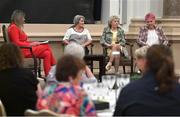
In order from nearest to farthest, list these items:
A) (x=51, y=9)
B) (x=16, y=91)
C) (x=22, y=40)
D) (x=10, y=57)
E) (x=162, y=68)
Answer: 1. (x=162, y=68)
2. (x=16, y=91)
3. (x=10, y=57)
4. (x=22, y=40)
5. (x=51, y=9)

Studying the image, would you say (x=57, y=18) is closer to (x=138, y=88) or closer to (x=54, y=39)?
(x=54, y=39)

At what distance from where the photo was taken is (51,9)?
10102 mm

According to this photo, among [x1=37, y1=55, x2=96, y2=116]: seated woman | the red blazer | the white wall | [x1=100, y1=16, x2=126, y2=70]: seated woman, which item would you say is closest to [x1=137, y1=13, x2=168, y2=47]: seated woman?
[x1=100, y1=16, x2=126, y2=70]: seated woman

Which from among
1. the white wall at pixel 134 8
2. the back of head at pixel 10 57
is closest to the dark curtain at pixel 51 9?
the white wall at pixel 134 8

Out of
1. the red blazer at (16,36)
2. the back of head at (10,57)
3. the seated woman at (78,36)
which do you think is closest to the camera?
the back of head at (10,57)

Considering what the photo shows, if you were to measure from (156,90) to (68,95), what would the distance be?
0.52 meters

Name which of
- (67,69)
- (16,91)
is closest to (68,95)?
(67,69)

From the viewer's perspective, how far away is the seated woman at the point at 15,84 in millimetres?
3945

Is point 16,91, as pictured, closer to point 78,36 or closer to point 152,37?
point 78,36

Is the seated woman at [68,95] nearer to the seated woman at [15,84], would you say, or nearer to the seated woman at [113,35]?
the seated woman at [15,84]

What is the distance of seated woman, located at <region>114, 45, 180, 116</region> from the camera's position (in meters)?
3.04

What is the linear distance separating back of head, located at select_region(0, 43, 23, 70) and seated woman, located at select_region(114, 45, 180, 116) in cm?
121

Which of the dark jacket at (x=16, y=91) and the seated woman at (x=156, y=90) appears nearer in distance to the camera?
the seated woman at (x=156, y=90)

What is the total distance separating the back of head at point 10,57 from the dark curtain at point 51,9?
5652 mm
